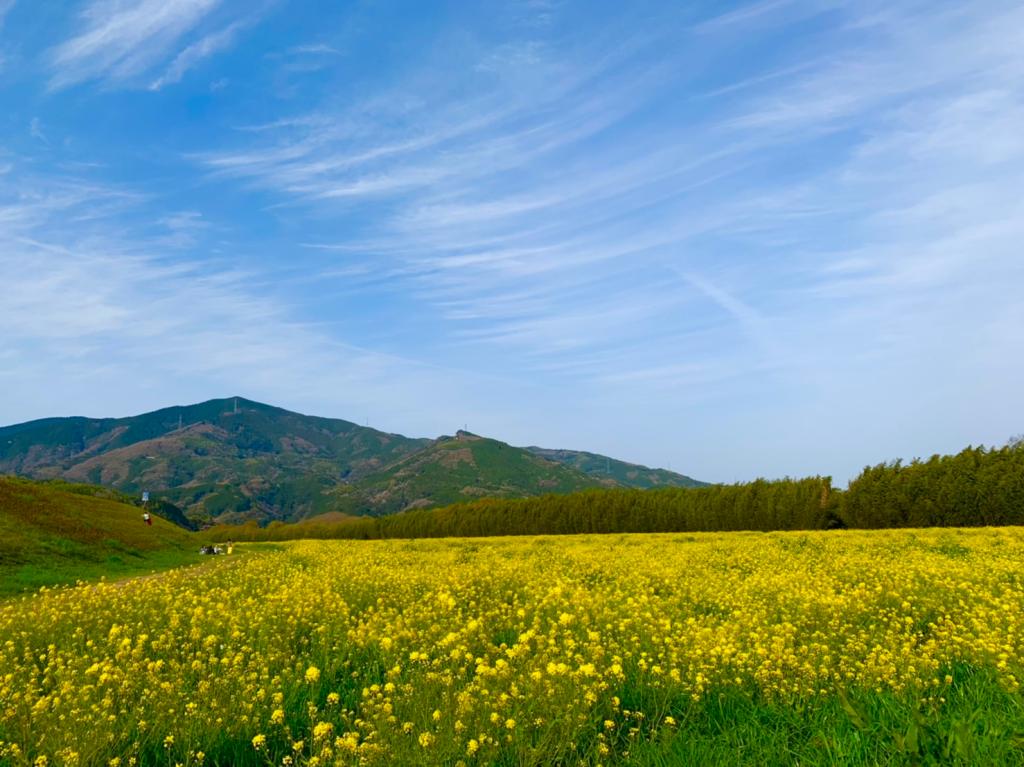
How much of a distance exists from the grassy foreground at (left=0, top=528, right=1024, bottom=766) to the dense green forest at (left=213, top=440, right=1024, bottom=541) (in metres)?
55.0

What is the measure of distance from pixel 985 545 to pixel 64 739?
30530 millimetres

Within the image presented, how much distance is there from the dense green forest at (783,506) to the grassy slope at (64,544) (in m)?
57.6

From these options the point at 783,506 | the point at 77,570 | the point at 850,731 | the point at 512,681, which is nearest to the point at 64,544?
the point at 77,570

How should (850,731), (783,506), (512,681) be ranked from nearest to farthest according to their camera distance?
1. (850,731)
2. (512,681)
3. (783,506)

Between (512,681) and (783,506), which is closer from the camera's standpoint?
(512,681)

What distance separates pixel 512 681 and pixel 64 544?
2982 centimetres

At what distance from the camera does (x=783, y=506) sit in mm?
72938

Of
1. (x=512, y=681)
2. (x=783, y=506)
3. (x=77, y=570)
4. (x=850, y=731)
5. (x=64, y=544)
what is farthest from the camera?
A: (x=783, y=506)

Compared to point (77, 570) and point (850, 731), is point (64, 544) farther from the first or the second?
point (850, 731)

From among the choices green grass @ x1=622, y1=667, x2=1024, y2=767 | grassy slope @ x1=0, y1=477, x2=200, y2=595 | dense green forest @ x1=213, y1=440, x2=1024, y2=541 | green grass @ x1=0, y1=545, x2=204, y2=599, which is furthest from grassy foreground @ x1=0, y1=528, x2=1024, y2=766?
dense green forest @ x1=213, y1=440, x2=1024, y2=541

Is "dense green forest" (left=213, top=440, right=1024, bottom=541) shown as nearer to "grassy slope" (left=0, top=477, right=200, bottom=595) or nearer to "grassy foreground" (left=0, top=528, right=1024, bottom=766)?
"grassy foreground" (left=0, top=528, right=1024, bottom=766)

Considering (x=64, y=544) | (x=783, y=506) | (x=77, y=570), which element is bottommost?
(x=77, y=570)

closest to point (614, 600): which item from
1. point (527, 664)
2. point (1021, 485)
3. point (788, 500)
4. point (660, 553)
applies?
point (527, 664)

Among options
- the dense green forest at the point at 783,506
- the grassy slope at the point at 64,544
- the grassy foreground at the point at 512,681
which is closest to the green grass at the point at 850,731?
the grassy foreground at the point at 512,681
